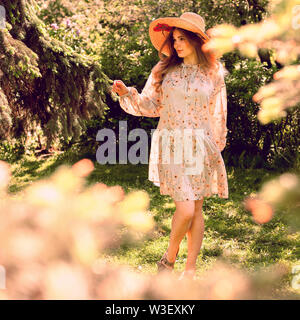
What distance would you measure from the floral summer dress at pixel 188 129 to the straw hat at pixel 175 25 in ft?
0.85

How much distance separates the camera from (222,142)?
10.3 ft

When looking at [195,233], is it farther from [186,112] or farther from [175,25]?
[175,25]

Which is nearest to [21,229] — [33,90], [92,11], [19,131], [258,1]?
[33,90]

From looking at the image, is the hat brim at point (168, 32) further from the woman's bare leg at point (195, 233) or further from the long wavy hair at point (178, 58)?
the woman's bare leg at point (195, 233)

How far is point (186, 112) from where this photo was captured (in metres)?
2.90

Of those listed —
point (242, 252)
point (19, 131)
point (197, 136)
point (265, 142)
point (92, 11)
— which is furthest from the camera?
point (92, 11)

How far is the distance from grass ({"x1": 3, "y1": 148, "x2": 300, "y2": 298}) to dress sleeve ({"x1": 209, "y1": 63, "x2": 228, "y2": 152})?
3.26 ft

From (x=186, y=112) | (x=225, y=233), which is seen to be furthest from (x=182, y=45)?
(x=225, y=233)

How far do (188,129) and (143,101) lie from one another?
44cm

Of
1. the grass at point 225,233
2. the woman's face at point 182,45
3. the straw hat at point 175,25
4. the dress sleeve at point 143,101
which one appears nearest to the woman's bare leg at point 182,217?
the grass at point 225,233

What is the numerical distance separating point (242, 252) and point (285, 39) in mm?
3131

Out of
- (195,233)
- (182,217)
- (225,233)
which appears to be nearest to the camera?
(182,217)

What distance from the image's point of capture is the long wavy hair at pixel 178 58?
9.65 ft

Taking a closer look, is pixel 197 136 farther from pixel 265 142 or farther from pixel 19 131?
pixel 265 142
